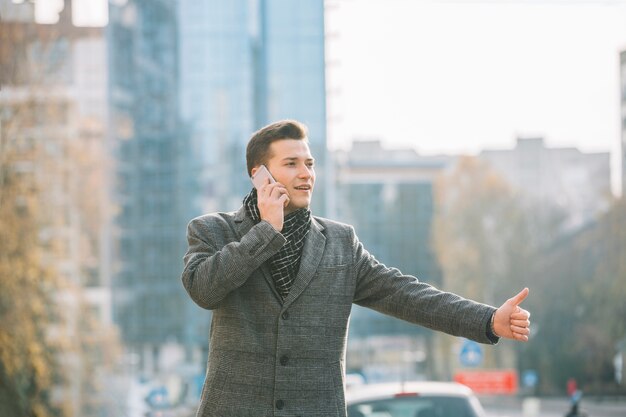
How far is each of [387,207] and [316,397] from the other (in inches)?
2150

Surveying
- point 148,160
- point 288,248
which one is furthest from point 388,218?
point 288,248

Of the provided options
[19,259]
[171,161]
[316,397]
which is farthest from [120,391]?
[316,397]

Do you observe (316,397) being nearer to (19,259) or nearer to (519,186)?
Result: (19,259)

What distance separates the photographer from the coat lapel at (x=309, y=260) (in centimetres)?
256

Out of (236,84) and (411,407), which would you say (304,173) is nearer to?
(411,407)

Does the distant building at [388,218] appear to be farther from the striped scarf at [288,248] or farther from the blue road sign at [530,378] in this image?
the striped scarf at [288,248]

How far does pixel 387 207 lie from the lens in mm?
57031

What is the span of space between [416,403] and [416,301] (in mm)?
4068

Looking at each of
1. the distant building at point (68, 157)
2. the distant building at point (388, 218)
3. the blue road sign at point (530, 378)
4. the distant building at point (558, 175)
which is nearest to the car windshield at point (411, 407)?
the distant building at point (68, 157)

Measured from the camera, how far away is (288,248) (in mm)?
2625

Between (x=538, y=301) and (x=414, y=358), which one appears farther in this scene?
(x=414, y=358)

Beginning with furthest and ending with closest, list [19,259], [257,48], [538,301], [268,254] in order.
A: [257,48]
[538,301]
[19,259]
[268,254]

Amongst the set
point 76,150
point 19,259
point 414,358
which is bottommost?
point 414,358

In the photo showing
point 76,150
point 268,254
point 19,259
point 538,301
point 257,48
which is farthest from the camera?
point 257,48
